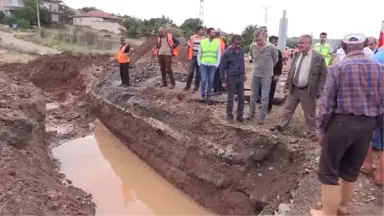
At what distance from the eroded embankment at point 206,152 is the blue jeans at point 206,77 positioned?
1.18 feet

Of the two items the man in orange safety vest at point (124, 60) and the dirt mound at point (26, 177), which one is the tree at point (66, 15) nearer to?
the man in orange safety vest at point (124, 60)

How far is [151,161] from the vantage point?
9164 mm

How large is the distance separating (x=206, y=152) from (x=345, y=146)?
4.15 meters

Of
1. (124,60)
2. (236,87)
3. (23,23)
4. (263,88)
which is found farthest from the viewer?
(23,23)

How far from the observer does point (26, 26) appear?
50594 millimetres

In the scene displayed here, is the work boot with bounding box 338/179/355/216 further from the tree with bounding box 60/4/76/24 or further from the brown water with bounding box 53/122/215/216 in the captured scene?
the tree with bounding box 60/4/76/24

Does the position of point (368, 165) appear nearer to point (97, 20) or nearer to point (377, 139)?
point (377, 139)

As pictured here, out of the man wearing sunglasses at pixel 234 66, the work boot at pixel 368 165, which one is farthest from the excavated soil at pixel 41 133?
the work boot at pixel 368 165

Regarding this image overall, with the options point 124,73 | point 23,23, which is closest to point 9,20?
point 23,23

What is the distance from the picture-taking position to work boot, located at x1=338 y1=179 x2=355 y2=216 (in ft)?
12.4

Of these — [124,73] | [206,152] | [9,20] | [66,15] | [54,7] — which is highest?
[54,7]

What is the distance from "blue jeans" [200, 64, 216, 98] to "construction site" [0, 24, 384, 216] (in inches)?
13.4

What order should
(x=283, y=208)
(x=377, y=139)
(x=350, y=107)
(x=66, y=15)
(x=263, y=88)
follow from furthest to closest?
(x=66, y=15) → (x=263, y=88) → (x=377, y=139) → (x=283, y=208) → (x=350, y=107)

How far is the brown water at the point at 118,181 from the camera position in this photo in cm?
734
